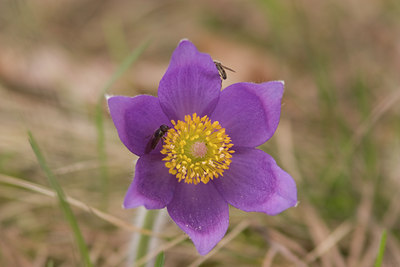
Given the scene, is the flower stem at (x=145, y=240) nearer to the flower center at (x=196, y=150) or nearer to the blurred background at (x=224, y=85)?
the blurred background at (x=224, y=85)

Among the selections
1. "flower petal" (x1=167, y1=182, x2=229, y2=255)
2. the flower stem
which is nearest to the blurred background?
the flower stem

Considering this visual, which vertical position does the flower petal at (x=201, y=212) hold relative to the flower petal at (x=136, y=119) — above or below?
below

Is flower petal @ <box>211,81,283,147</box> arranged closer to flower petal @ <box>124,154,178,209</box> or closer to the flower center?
the flower center

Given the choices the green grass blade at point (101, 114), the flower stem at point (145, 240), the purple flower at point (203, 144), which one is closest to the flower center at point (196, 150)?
the purple flower at point (203, 144)

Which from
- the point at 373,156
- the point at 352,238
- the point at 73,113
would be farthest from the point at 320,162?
the point at 73,113

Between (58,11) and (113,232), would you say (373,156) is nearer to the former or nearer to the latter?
(113,232)

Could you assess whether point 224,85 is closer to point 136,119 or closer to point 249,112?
point 249,112

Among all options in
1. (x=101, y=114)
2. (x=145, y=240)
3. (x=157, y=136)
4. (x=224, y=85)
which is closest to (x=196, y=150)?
(x=157, y=136)
